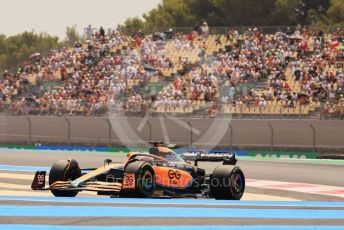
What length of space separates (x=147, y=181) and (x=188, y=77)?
1055 inches

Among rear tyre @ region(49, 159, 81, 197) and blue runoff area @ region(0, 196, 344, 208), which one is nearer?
blue runoff area @ region(0, 196, 344, 208)

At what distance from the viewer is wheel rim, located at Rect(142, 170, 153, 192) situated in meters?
15.3

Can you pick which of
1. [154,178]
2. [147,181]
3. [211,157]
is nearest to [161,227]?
[147,181]

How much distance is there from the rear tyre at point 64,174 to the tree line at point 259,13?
52.9 meters

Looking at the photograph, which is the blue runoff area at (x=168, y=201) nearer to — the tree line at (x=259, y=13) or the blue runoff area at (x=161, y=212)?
the blue runoff area at (x=161, y=212)

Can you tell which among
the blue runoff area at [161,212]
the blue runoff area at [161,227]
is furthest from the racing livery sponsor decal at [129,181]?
the blue runoff area at [161,227]

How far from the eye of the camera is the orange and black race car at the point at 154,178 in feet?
50.0

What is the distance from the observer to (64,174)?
1642cm

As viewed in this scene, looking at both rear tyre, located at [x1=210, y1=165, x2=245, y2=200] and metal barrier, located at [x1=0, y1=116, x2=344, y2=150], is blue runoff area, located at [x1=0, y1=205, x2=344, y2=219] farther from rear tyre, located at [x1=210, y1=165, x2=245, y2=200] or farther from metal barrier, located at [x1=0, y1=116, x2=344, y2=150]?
metal barrier, located at [x1=0, y1=116, x2=344, y2=150]

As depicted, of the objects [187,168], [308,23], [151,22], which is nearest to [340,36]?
[187,168]

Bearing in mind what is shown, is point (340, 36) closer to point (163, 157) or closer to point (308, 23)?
point (163, 157)

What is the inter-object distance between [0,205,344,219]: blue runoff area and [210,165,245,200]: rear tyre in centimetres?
228

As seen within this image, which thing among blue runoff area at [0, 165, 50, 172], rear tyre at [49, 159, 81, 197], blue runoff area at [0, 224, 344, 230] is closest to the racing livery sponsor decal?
rear tyre at [49, 159, 81, 197]

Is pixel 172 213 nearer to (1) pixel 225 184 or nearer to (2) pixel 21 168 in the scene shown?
(1) pixel 225 184
